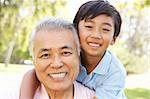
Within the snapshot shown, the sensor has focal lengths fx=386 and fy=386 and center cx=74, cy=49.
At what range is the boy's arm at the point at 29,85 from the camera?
2084 millimetres

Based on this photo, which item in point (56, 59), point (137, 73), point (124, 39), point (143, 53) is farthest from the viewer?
point (124, 39)

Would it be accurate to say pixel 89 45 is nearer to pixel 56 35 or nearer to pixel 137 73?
pixel 56 35

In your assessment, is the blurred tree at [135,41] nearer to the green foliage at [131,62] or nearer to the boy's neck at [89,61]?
the green foliage at [131,62]

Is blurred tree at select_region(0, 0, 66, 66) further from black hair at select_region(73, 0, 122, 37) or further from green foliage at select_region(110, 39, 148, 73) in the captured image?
black hair at select_region(73, 0, 122, 37)

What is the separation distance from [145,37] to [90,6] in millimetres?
20869

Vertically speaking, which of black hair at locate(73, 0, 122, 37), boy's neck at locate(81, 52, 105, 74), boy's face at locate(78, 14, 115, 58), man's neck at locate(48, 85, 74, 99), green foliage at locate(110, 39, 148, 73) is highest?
black hair at locate(73, 0, 122, 37)

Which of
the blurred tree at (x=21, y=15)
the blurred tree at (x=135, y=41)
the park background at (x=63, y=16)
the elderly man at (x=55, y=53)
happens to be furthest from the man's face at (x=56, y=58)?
the blurred tree at (x=135, y=41)

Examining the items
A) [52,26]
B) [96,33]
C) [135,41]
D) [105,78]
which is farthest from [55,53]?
[135,41]

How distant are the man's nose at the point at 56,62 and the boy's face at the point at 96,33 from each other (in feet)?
0.59

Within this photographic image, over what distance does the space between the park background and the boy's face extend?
5.82 m

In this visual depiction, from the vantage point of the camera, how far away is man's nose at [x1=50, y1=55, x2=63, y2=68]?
1.92m

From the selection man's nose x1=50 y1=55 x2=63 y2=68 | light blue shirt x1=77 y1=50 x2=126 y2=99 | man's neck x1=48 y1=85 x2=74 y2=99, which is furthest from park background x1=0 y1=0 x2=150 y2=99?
man's nose x1=50 y1=55 x2=63 y2=68

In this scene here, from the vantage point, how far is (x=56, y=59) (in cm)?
193

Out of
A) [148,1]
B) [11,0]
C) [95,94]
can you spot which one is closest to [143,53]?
[11,0]
